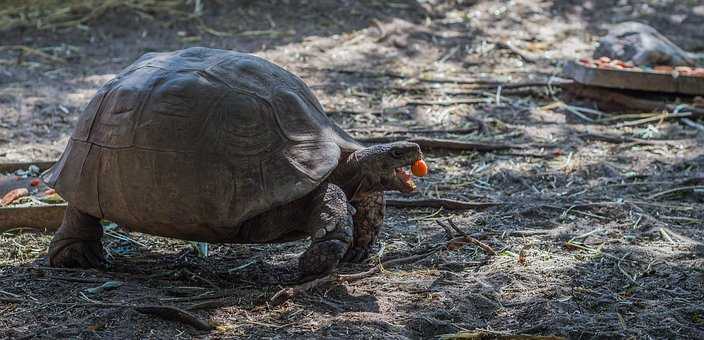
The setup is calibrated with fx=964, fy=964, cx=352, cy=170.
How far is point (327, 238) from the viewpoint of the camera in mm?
4012

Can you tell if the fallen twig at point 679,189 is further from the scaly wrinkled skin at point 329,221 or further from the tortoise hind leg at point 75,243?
the tortoise hind leg at point 75,243

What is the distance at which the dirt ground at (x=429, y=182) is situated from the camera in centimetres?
370

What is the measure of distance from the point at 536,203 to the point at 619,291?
1.43 m

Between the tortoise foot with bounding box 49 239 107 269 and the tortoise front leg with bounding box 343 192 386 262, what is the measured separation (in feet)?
3.80

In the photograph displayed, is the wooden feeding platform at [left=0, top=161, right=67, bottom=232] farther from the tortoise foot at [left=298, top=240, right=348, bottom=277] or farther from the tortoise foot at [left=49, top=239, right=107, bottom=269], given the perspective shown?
the tortoise foot at [left=298, top=240, right=348, bottom=277]

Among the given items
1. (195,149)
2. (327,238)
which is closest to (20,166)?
(195,149)

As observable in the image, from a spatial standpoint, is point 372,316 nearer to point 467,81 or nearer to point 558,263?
point 558,263

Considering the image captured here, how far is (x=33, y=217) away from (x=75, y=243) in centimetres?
74

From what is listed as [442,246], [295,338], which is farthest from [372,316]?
[442,246]

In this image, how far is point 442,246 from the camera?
4.67m

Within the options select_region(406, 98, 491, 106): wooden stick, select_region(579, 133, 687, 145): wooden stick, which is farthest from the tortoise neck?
select_region(406, 98, 491, 106): wooden stick

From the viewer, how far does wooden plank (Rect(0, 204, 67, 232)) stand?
487cm

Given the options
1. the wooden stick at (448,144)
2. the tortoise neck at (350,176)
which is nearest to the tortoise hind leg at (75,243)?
the tortoise neck at (350,176)

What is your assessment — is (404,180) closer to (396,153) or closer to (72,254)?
(396,153)
